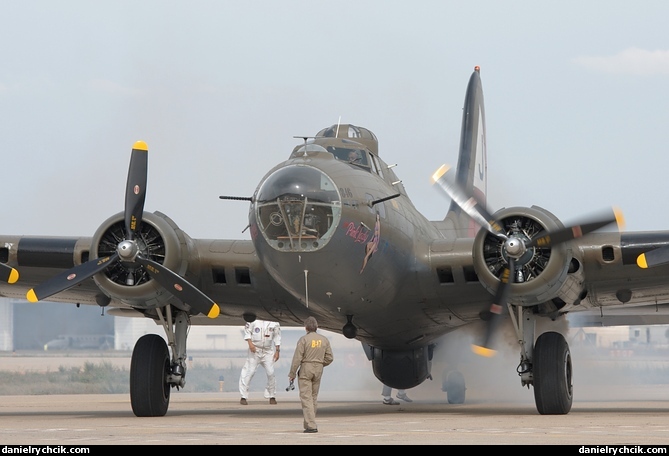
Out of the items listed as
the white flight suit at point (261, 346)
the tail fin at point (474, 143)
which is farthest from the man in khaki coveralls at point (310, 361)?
the tail fin at point (474, 143)

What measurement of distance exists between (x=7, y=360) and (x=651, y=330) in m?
34.5

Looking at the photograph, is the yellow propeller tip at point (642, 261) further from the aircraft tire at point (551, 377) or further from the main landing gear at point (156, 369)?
the main landing gear at point (156, 369)

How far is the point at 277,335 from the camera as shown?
79.7 ft

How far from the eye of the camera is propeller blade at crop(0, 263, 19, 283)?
1758cm

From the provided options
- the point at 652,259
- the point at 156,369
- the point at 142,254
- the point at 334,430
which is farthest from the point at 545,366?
the point at 142,254

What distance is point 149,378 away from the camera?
17859 millimetres

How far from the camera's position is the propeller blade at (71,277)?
55.7ft

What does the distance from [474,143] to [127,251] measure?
39.6ft

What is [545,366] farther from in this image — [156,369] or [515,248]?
[156,369]

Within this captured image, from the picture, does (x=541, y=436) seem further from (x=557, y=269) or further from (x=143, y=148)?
(x=143, y=148)

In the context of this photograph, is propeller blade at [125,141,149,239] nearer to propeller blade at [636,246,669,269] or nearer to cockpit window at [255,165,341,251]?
cockpit window at [255,165,341,251]

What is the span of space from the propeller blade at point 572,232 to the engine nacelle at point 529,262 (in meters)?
0.10

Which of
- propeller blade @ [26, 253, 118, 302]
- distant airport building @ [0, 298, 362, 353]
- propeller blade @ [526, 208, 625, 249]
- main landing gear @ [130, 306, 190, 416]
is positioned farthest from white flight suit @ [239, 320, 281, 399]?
distant airport building @ [0, 298, 362, 353]

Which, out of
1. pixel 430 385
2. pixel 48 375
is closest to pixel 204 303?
pixel 430 385
